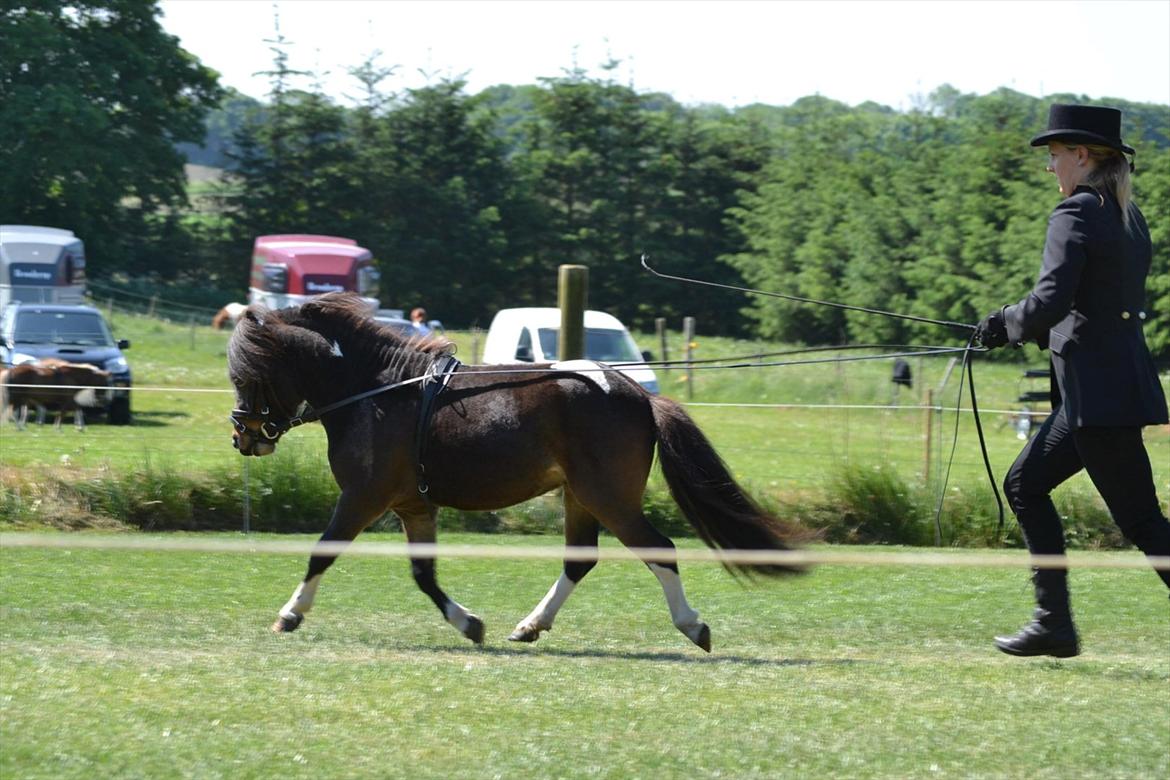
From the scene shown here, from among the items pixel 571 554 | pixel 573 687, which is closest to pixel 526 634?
pixel 573 687

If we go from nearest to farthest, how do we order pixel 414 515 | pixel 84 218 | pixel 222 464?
pixel 414 515 < pixel 222 464 < pixel 84 218

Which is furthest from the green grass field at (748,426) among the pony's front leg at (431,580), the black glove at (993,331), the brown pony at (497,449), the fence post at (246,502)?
the black glove at (993,331)

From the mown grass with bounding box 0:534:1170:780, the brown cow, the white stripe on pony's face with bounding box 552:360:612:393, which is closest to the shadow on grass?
the mown grass with bounding box 0:534:1170:780

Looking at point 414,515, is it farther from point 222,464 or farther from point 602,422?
point 222,464

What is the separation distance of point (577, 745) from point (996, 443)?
17855 millimetres

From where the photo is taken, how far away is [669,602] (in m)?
7.18

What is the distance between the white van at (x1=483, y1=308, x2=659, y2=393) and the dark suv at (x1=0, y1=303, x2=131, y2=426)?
19.8 feet

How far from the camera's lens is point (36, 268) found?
3406cm

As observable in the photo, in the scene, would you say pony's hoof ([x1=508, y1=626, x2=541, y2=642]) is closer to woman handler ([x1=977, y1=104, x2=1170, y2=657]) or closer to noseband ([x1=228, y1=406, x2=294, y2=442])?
noseband ([x1=228, y1=406, x2=294, y2=442])

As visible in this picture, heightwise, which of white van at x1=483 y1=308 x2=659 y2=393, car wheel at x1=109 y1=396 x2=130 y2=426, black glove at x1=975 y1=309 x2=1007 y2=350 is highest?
black glove at x1=975 y1=309 x2=1007 y2=350

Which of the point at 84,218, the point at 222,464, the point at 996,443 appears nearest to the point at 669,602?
the point at 222,464

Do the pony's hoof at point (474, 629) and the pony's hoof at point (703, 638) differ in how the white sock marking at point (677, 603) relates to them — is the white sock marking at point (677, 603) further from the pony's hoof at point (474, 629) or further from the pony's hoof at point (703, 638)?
the pony's hoof at point (474, 629)

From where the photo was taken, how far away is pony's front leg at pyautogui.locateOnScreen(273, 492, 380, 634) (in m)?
7.39

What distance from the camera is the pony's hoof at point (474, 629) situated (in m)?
7.34
